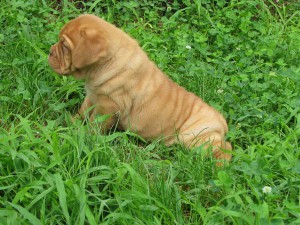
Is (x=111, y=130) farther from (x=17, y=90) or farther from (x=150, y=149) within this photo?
(x=17, y=90)

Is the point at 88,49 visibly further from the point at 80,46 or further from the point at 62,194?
the point at 62,194

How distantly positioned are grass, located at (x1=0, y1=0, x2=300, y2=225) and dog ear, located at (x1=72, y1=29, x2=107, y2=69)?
546 millimetres

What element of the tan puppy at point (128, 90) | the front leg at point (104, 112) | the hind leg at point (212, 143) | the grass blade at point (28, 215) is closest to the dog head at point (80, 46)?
the tan puppy at point (128, 90)

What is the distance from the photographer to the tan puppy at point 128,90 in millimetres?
4883

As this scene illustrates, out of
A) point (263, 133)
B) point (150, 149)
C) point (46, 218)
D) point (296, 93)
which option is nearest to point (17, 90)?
point (150, 149)

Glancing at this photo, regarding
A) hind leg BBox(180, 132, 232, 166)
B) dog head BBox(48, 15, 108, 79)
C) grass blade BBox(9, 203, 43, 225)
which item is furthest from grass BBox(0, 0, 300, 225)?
dog head BBox(48, 15, 108, 79)

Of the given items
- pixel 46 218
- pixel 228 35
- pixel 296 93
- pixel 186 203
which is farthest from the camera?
pixel 228 35

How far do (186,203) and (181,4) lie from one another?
3773mm

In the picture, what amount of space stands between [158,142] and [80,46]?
1.14 meters

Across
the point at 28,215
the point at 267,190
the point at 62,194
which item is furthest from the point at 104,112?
the point at 267,190

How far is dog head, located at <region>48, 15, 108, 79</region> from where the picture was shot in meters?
4.78

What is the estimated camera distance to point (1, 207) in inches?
163

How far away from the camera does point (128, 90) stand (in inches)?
203

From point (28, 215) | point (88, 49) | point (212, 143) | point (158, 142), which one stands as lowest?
point (158, 142)
